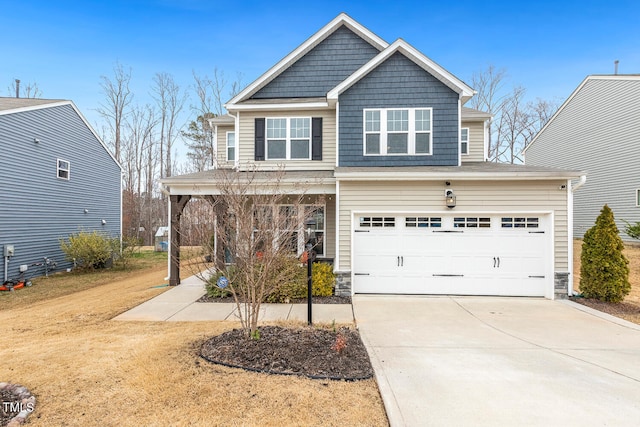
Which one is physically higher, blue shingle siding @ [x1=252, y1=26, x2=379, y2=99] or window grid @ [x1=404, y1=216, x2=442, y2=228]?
blue shingle siding @ [x1=252, y1=26, x2=379, y2=99]

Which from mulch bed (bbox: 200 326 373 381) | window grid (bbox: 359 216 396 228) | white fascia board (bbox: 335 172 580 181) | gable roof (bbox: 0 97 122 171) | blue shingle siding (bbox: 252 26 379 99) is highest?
blue shingle siding (bbox: 252 26 379 99)

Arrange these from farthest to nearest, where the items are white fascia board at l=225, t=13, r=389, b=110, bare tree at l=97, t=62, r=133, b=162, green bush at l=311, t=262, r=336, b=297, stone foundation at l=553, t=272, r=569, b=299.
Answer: bare tree at l=97, t=62, r=133, b=162 → white fascia board at l=225, t=13, r=389, b=110 → green bush at l=311, t=262, r=336, b=297 → stone foundation at l=553, t=272, r=569, b=299

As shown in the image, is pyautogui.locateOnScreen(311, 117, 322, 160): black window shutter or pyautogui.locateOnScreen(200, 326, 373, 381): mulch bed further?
pyautogui.locateOnScreen(311, 117, 322, 160): black window shutter

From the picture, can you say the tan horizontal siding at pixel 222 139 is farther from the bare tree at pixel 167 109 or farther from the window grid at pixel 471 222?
the bare tree at pixel 167 109

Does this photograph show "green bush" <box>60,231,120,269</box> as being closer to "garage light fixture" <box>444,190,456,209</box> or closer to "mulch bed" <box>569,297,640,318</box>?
"garage light fixture" <box>444,190,456,209</box>

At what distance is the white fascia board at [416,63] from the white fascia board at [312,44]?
1707 mm

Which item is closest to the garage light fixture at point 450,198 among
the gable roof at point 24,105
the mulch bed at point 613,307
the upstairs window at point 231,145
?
the mulch bed at point 613,307

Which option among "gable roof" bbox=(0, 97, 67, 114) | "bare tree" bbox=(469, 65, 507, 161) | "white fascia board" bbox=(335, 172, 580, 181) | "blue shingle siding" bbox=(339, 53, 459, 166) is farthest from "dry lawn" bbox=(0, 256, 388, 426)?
"bare tree" bbox=(469, 65, 507, 161)

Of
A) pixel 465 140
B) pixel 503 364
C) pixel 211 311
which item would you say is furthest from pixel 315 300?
pixel 465 140

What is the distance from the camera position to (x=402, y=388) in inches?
140

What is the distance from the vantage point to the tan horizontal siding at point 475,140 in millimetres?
Answer: 11508

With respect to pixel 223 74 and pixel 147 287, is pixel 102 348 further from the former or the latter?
pixel 223 74

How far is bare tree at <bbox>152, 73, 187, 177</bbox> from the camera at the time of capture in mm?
26016

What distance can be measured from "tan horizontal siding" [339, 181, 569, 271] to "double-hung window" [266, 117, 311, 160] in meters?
2.83
